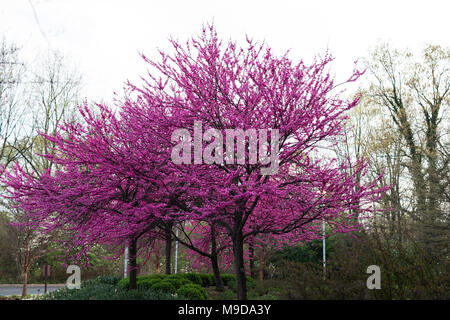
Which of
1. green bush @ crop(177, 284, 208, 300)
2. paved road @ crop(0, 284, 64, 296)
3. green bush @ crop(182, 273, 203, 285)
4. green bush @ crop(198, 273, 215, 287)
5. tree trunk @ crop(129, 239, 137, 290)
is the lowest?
paved road @ crop(0, 284, 64, 296)

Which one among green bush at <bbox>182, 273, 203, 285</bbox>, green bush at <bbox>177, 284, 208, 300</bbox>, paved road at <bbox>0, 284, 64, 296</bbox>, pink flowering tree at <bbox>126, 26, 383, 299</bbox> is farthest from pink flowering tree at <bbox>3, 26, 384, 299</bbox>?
paved road at <bbox>0, 284, 64, 296</bbox>

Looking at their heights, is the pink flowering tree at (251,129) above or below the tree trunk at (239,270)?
above

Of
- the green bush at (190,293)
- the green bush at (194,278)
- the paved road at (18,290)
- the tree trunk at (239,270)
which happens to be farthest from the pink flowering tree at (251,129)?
the paved road at (18,290)

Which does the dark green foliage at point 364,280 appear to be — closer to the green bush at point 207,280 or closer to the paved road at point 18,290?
the green bush at point 207,280

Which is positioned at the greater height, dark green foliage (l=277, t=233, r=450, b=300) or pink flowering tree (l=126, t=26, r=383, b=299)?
pink flowering tree (l=126, t=26, r=383, b=299)

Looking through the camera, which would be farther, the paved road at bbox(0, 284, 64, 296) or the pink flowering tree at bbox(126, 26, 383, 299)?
the paved road at bbox(0, 284, 64, 296)

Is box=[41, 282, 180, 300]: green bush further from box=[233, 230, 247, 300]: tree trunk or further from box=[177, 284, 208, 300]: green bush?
box=[233, 230, 247, 300]: tree trunk

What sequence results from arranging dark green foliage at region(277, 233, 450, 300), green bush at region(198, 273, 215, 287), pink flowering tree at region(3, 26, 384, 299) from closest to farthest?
dark green foliage at region(277, 233, 450, 300), pink flowering tree at region(3, 26, 384, 299), green bush at region(198, 273, 215, 287)

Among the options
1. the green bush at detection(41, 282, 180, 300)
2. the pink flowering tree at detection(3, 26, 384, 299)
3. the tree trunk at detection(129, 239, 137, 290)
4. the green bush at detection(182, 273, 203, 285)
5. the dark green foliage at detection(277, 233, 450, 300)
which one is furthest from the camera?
the green bush at detection(182, 273, 203, 285)

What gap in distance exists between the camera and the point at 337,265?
590 centimetres

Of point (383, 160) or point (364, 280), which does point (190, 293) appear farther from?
point (383, 160)

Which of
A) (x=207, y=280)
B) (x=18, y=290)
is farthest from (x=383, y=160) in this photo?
(x=18, y=290)

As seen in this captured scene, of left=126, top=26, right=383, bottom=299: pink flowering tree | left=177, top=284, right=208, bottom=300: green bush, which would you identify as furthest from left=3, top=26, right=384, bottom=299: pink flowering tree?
left=177, top=284, right=208, bottom=300: green bush
